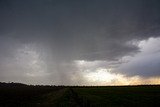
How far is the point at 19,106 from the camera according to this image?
37.2m

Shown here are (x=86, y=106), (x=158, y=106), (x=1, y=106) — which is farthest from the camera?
(x=1, y=106)

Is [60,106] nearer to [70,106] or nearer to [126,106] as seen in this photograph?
[70,106]

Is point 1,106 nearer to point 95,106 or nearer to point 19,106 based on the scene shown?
point 19,106

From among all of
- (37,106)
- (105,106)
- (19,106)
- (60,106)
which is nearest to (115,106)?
(105,106)

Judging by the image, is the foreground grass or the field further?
the field

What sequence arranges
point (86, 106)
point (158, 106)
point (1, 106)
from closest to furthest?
point (86, 106) → point (158, 106) → point (1, 106)

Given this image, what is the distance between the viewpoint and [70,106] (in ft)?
111

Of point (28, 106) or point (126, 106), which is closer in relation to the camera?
point (126, 106)

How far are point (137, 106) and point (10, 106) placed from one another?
17.2 m

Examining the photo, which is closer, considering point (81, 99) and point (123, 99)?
point (81, 99)

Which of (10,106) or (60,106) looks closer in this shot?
(60,106)

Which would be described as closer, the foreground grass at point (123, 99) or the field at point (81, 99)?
the foreground grass at point (123, 99)

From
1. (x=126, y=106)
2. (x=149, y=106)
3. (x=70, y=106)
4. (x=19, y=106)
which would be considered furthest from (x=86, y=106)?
(x=19, y=106)

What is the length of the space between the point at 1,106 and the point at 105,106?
1417 centimetres
